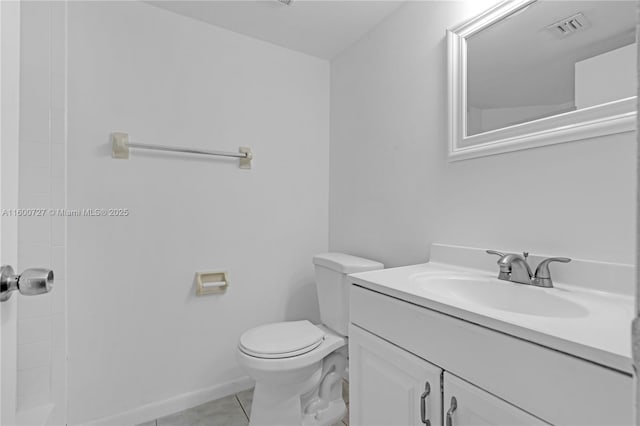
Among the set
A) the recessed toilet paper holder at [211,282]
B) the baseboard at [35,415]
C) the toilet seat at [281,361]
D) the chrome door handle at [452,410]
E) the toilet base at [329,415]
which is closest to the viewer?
the chrome door handle at [452,410]

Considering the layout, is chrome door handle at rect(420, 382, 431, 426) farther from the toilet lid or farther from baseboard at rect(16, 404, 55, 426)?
baseboard at rect(16, 404, 55, 426)

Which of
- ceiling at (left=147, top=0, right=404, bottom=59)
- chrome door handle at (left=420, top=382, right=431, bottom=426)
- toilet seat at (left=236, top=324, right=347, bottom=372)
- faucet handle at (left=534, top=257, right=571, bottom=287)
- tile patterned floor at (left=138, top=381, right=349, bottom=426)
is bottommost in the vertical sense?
tile patterned floor at (left=138, top=381, right=349, bottom=426)

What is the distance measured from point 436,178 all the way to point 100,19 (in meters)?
1.77

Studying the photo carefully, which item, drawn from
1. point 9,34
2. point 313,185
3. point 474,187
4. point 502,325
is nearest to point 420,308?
point 502,325

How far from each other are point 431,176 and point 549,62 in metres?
0.57

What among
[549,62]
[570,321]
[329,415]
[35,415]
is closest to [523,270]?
[570,321]

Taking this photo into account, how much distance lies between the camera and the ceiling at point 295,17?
154cm

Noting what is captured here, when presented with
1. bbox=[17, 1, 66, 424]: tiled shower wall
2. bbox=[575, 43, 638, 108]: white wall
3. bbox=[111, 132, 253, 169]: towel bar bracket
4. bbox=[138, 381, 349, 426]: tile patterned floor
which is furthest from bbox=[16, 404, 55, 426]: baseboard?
bbox=[575, 43, 638, 108]: white wall

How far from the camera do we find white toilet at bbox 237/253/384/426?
127 cm

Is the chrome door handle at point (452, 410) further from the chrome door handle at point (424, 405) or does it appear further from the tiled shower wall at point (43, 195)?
the tiled shower wall at point (43, 195)

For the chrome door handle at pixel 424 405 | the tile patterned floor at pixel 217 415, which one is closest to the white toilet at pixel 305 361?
the tile patterned floor at pixel 217 415

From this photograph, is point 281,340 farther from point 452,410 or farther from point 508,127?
point 508,127

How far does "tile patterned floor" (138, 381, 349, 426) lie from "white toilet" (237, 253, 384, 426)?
193mm

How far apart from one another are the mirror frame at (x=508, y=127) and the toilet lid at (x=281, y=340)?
1.04 m
